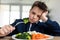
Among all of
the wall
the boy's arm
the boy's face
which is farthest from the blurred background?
the boy's face

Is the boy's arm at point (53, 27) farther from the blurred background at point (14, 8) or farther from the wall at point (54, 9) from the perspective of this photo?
the blurred background at point (14, 8)

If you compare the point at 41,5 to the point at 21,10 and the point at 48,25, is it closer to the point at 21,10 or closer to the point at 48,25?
the point at 48,25

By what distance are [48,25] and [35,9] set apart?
241 millimetres

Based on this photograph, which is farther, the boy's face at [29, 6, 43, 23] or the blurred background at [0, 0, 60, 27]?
the blurred background at [0, 0, 60, 27]

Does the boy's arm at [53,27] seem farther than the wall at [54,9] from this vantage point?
No

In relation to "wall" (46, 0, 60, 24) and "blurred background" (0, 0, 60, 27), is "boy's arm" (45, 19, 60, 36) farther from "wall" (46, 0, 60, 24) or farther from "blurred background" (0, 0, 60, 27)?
"blurred background" (0, 0, 60, 27)

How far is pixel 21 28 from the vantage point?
4.93 feet

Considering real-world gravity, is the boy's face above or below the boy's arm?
above

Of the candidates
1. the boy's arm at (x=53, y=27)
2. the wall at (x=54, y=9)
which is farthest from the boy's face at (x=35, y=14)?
the wall at (x=54, y=9)

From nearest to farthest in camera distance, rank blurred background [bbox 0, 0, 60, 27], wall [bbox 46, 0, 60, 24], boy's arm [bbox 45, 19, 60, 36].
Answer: boy's arm [bbox 45, 19, 60, 36], wall [bbox 46, 0, 60, 24], blurred background [bbox 0, 0, 60, 27]

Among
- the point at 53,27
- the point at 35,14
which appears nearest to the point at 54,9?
the point at 53,27

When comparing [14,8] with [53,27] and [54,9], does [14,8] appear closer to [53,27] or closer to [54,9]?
[54,9]

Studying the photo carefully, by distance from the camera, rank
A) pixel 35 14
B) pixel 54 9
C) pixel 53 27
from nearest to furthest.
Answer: pixel 35 14, pixel 53 27, pixel 54 9

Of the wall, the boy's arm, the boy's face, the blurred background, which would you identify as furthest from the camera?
the blurred background
